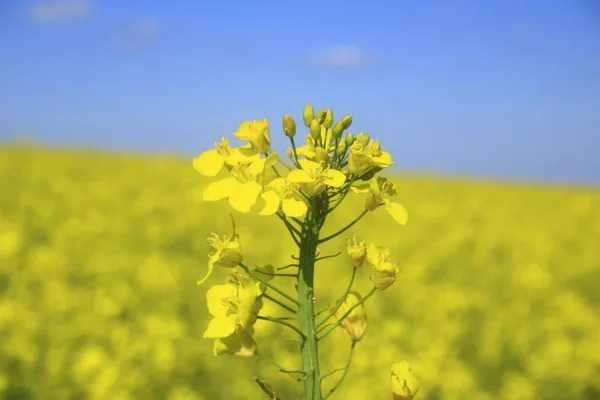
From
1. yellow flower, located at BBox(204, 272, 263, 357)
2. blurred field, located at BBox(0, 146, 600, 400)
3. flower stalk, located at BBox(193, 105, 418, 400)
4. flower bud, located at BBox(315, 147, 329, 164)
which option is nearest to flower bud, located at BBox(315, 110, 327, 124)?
flower stalk, located at BBox(193, 105, 418, 400)

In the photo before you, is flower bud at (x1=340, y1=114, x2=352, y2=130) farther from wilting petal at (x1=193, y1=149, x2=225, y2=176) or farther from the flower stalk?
wilting petal at (x1=193, y1=149, x2=225, y2=176)

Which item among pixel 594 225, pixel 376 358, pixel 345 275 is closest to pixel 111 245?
pixel 345 275

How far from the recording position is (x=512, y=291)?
690 centimetres

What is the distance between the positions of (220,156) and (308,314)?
1.15 ft

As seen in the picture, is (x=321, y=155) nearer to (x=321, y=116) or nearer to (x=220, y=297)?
(x=321, y=116)

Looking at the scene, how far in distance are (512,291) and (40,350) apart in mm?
4683

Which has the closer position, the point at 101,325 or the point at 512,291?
the point at 101,325

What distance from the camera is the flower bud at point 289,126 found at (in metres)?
1.34

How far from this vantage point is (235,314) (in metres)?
1.27

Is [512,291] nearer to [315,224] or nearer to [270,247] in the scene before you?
[270,247]

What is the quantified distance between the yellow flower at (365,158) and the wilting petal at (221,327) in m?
0.37

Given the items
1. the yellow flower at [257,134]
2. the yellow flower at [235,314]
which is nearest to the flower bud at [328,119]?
the yellow flower at [257,134]

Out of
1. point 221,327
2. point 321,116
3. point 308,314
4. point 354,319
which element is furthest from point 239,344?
point 321,116

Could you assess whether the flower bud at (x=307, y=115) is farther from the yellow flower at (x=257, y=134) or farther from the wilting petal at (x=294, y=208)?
the wilting petal at (x=294, y=208)
